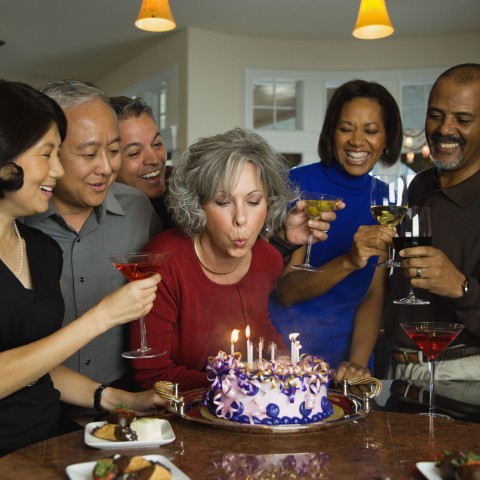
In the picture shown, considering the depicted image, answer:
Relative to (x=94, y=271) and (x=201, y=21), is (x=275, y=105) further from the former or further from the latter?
(x=94, y=271)

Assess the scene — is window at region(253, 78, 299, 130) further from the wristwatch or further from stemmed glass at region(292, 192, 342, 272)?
the wristwatch

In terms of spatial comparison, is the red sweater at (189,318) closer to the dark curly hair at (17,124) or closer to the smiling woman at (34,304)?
the smiling woman at (34,304)

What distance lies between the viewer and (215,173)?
2.29 m

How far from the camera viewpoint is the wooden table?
1.40m

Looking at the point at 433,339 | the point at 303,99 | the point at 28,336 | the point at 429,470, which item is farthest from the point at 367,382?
the point at 303,99

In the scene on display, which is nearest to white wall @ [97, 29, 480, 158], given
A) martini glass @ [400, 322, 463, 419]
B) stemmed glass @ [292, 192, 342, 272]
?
stemmed glass @ [292, 192, 342, 272]

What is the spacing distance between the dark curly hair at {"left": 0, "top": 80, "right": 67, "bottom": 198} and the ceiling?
5.45 m

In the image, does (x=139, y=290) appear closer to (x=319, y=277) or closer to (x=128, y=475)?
(x=128, y=475)

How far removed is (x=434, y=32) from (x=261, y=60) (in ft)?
6.90

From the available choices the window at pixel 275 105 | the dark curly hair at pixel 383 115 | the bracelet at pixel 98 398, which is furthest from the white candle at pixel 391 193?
the window at pixel 275 105

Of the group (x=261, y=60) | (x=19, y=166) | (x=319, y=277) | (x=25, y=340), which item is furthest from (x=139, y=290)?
(x=261, y=60)

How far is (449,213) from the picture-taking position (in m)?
2.72

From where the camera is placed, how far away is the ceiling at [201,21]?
7.07 m

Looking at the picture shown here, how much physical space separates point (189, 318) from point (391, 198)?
0.83 m
